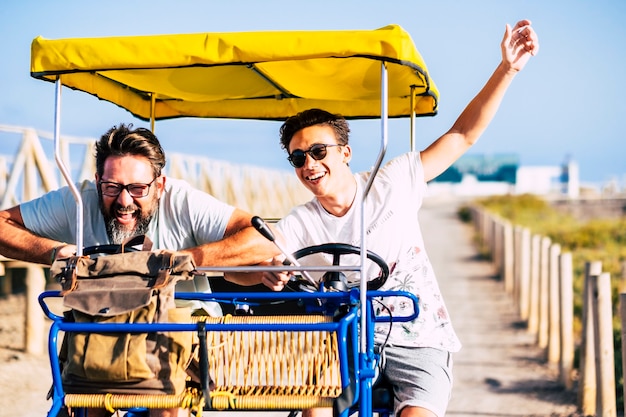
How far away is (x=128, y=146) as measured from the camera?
14.0 feet

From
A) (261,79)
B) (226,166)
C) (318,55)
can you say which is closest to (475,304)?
(226,166)

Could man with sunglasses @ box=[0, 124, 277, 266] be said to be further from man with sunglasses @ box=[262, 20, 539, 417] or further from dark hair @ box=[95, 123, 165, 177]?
man with sunglasses @ box=[262, 20, 539, 417]

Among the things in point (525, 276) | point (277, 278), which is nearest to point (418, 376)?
point (277, 278)

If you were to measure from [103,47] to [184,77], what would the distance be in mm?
1209

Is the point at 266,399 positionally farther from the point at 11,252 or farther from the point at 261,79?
the point at 261,79

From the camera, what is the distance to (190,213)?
4590mm

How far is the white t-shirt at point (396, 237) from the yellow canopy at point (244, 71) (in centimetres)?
50

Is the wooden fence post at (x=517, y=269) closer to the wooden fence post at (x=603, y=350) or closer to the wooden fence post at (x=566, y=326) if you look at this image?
the wooden fence post at (x=566, y=326)

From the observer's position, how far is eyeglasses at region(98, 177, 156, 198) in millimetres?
4219

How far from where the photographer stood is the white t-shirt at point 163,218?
4566 millimetres

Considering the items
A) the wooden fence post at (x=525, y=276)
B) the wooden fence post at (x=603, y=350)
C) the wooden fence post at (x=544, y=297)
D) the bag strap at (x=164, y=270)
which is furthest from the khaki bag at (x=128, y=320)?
the wooden fence post at (x=525, y=276)

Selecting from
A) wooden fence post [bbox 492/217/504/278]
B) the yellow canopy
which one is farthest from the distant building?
the yellow canopy

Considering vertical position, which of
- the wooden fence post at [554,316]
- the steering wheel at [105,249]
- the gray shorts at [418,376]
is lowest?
the wooden fence post at [554,316]

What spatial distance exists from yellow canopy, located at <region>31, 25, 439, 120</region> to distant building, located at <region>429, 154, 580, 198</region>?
77.5 m
